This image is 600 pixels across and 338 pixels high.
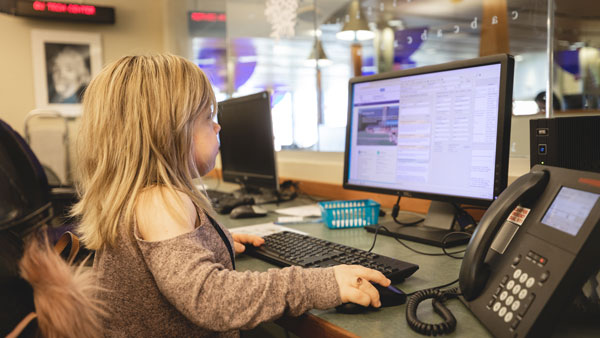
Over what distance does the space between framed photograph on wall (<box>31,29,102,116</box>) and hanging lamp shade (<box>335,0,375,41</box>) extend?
229 centimetres

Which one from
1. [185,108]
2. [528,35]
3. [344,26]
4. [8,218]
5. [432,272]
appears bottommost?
[432,272]

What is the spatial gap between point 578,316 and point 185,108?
684 mm

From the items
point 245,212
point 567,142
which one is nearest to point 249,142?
point 245,212

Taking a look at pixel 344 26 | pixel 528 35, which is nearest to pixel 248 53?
pixel 344 26

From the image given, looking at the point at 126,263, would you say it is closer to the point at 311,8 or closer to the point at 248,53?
the point at 311,8

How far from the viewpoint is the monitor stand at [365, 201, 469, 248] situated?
1067 mm

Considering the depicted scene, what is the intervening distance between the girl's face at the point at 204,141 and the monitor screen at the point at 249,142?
0.86m

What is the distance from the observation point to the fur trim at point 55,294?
0.46 metres

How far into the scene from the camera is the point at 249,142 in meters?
1.90

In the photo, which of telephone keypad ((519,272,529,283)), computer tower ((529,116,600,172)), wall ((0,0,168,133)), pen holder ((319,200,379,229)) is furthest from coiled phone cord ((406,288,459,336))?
wall ((0,0,168,133))

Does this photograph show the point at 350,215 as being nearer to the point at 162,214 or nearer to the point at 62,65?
the point at 162,214

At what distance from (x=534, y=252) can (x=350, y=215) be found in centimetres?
76

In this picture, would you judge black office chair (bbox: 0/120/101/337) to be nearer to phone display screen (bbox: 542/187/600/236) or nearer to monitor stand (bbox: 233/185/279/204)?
phone display screen (bbox: 542/187/600/236)

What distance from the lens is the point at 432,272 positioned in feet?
2.84
